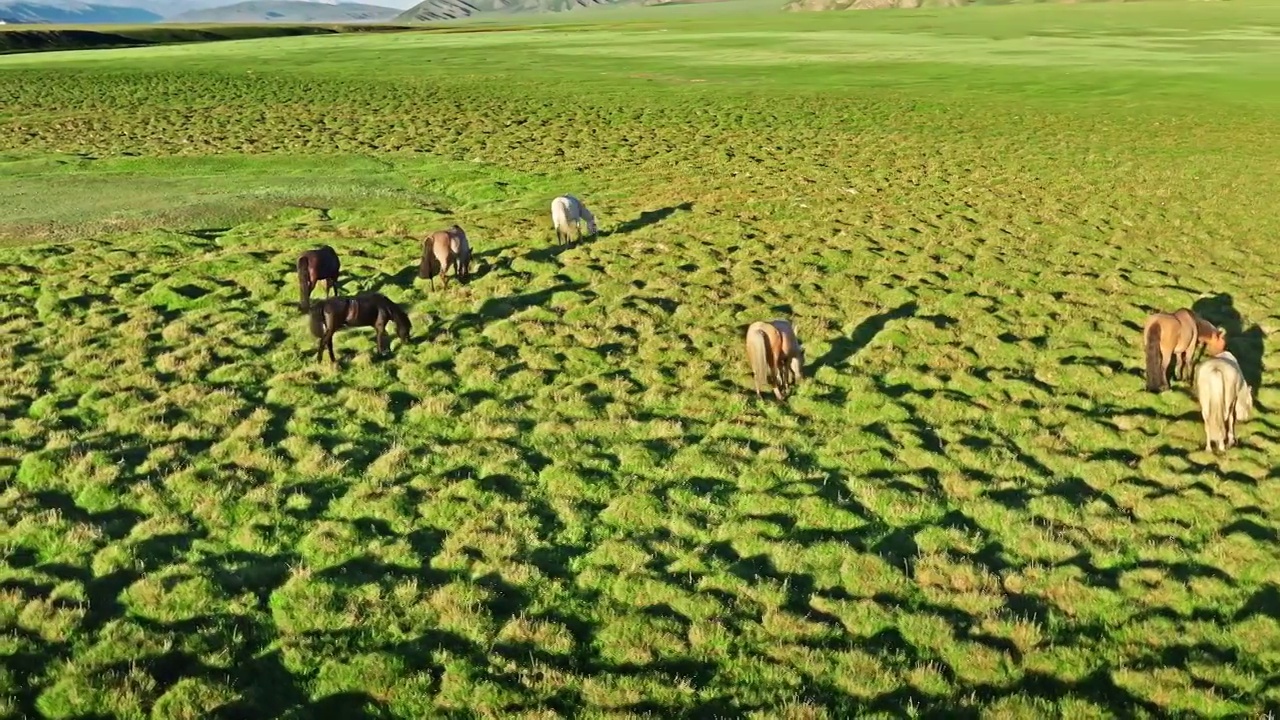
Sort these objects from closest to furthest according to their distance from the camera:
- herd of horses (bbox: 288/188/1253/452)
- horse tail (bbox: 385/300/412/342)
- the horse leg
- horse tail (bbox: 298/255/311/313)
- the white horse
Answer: herd of horses (bbox: 288/188/1253/452), the horse leg, horse tail (bbox: 385/300/412/342), horse tail (bbox: 298/255/311/313), the white horse

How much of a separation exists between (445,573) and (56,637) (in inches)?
151

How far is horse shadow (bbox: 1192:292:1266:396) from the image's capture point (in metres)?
A: 15.1

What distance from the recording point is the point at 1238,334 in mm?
16953

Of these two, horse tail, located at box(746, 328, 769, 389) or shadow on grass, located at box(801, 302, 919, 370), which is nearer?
horse tail, located at box(746, 328, 769, 389)

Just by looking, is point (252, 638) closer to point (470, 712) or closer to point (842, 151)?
point (470, 712)

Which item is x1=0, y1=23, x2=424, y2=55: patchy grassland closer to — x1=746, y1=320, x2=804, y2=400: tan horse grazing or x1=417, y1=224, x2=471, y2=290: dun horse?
x1=417, y1=224, x2=471, y2=290: dun horse

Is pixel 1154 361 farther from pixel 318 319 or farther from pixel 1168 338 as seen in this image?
pixel 318 319

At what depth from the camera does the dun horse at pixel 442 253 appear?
63.3ft

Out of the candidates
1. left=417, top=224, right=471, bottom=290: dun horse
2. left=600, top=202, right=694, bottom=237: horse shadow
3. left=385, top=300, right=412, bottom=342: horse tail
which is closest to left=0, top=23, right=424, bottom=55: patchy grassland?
left=600, top=202, right=694, bottom=237: horse shadow

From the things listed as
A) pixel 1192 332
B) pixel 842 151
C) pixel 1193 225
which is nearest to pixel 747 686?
pixel 1192 332

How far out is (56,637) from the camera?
27.1 ft

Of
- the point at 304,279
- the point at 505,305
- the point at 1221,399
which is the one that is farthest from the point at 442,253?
the point at 1221,399

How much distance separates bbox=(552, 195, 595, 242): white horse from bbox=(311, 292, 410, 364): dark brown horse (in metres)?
8.54

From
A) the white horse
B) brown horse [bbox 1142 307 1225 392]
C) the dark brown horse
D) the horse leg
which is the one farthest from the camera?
the white horse
